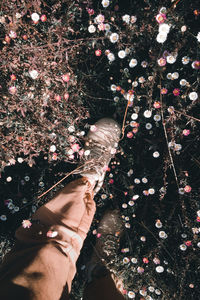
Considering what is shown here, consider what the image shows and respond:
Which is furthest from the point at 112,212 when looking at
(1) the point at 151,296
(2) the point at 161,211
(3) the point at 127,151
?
(1) the point at 151,296

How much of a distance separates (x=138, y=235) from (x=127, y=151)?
69 cm

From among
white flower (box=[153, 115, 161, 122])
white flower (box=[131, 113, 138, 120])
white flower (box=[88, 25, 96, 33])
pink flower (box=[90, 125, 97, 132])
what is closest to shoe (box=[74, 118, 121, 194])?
pink flower (box=[90, 125, 97, 132])

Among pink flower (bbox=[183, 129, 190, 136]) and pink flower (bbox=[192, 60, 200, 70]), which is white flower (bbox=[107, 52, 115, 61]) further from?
pink flower (bbox=[183, 129, 190, 136])

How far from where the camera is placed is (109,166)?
1.90 metres

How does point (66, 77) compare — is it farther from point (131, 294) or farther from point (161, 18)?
point (131, 294)

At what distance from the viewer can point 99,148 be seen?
173 centimetres

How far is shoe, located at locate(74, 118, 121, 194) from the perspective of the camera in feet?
5.34

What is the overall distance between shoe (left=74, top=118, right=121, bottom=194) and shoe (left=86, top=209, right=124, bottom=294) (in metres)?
0.33

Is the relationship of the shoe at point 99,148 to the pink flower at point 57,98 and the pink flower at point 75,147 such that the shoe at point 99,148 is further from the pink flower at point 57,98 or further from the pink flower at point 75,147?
the pink flower at point 57,98

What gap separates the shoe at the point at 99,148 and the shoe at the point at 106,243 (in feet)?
1.08

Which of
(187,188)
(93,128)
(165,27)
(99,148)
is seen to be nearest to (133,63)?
(165,27)

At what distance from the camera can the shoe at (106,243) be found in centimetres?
167

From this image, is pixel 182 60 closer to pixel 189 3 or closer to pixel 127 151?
pixel 189 3

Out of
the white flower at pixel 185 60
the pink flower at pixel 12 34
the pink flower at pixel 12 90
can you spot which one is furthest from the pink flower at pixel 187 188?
the pink flower at pixel 12 34
